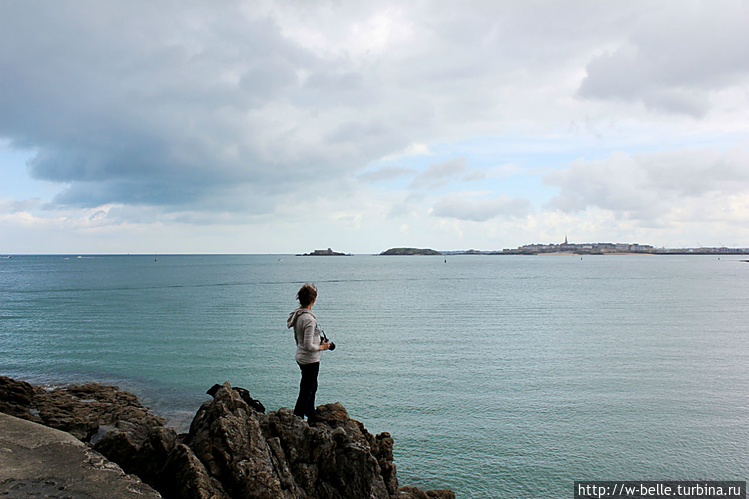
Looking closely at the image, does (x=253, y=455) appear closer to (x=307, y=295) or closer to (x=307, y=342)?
(x=307, y=342)

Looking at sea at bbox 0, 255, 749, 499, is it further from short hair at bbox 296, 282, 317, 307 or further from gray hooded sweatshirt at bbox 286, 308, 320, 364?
short hair at bbox 296, 282, 317, 307

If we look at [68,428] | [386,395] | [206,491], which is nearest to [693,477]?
[386,395]

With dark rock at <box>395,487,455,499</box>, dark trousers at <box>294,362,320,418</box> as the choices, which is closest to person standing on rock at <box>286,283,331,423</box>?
dark trousers at <box>294,362,320,418</box>

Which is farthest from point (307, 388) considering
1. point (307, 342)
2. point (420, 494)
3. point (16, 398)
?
point (16, 398)

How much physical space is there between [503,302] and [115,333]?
3871 centimetres

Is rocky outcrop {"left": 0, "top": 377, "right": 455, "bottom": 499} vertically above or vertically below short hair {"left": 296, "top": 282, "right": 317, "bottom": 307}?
below

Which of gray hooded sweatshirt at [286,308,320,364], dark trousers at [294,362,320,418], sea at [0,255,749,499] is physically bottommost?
sea at [0,255,749,499]

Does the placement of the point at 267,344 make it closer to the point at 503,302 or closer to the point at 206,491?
the point at 206,491

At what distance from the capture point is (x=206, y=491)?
609 centimetres

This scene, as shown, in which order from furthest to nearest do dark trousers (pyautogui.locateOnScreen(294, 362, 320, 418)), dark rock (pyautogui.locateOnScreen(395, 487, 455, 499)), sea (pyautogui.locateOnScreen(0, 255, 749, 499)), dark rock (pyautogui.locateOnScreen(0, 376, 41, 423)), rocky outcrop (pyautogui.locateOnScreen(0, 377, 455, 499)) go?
dark rock (pyautogui.locateOnScreen(0, 376, 41, 423))
sea (pyautogui.locateOnScreen(0, 255, 749, 499))
dark rock (pyautogui.locateOnScreen(395, 487, 455, 499))
dark trousers (pyautogui.locateOnScreen(294, 362, 320, 418))
rocky outcrop (pyautogui.locateOnScreen(0, 377, 455, 499))

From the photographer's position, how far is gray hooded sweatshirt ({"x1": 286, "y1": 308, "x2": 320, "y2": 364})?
26.8ft

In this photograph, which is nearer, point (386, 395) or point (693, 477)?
point (693, 477)

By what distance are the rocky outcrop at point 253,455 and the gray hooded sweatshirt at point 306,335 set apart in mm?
986

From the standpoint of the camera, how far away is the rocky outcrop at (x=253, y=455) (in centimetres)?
641
